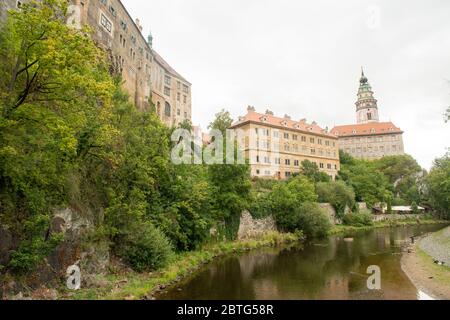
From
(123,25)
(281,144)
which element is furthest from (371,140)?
(123,25)

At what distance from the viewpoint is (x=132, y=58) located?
32594 mm

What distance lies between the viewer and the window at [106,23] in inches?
1028

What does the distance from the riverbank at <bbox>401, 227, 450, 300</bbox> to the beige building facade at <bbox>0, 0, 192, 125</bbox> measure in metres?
23.3

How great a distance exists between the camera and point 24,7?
29.1ft

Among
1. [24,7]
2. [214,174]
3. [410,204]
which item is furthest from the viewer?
[410,204]

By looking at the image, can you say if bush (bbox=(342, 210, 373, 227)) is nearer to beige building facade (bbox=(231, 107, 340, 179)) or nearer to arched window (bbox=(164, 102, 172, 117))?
beige building facade (bbox=(231, 107, 340, 179))

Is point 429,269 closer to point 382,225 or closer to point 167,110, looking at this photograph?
point 382,225

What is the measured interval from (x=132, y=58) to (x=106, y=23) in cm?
589

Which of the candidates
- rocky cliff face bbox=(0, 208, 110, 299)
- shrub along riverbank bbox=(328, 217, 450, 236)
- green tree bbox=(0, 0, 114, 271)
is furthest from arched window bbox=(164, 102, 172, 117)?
green tree bbox=(0, 0, 114, 271)

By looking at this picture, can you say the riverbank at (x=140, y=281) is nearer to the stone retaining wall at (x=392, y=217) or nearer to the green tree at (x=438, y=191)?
the stone retaining wall at (x=392, y=217)

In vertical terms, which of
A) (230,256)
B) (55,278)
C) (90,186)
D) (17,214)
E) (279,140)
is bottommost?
(230,256)

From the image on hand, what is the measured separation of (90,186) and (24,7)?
895 cm
